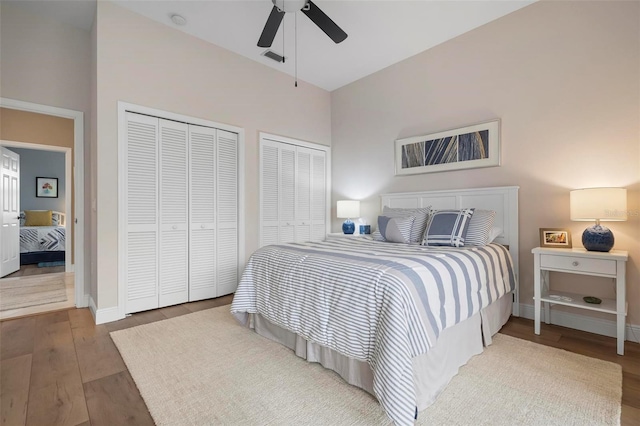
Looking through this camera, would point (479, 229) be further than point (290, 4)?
Yes

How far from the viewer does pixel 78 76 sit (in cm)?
323

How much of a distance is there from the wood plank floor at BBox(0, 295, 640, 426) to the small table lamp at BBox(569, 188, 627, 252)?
0.78 meters

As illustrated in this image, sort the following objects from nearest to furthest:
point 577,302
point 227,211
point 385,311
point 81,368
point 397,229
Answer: point 385,311
point 81,368
point 577,302
point 397,229
point 227,211

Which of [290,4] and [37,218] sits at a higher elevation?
[290,4]

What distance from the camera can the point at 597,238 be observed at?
2.30m

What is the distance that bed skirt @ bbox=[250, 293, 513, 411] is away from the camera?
1.55 metres

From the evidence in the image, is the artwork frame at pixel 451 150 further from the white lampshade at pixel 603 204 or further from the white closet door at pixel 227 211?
the white closet door at pixel 227 211

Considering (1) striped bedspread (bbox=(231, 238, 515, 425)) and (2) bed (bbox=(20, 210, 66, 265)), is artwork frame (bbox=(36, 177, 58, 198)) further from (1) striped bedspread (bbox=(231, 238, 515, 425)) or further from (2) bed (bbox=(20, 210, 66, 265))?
(1) striped bedspread (bbox=(231, 238, 515, 425))

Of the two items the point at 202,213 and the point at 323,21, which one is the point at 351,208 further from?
the point at 323,21

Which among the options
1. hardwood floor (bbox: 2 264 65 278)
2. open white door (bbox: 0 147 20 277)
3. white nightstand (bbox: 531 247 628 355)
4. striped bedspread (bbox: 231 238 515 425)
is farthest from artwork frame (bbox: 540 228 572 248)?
hardwood floor (bbox: 2 264 65 278)

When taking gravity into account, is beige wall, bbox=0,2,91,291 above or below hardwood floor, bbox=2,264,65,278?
above

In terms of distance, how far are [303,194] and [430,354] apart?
3.21 m

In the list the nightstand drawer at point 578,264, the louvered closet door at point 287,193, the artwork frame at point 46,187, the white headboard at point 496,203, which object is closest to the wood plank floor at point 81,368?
the nightstand drawer at point 578,264

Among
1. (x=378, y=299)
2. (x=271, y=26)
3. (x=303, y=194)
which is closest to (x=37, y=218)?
(x=303, y=194)
